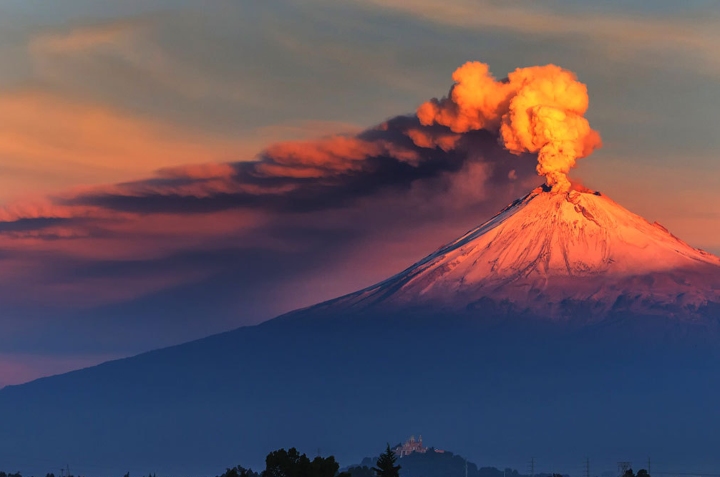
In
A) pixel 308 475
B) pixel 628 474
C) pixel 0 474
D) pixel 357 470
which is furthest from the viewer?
pixel 357 470

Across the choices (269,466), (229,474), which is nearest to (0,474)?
(229,474)

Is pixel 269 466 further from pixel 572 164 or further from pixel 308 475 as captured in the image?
pixel 572 164

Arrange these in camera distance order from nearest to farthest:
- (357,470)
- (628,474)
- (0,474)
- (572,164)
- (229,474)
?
(229,474), (628,474), (0,474), (357,470), (572,164)

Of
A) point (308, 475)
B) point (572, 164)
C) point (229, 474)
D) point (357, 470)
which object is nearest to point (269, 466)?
point (308, 475)

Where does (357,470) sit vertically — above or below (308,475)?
above

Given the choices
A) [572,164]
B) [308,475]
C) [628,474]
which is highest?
[572,164]

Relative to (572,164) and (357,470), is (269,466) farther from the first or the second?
(572,164)

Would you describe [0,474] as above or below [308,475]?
above

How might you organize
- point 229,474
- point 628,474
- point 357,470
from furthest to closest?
point 357,470 < point 628,474 < point 229,474

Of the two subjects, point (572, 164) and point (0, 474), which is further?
point (572, 164)
